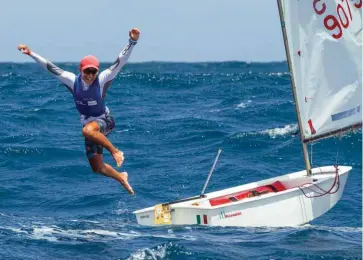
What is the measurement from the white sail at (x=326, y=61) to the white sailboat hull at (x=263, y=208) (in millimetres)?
1411

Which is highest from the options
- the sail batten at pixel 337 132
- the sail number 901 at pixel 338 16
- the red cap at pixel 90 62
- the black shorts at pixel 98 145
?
the sail number 901 at pixel 338 16

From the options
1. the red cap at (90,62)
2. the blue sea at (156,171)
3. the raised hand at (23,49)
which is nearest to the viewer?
the raised hand at (23,49)

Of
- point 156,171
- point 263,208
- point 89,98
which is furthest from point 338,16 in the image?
point 156,171

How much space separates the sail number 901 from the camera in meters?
21.1

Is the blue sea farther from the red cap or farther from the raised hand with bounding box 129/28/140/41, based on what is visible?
the raised hand with bounding box 129/28/140/41

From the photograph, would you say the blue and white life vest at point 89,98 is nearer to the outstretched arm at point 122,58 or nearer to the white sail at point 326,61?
the outstretched arm at point 122,58

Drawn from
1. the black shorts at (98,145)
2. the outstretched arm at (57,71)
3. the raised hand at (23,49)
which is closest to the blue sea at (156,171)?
the black shorts at (98,145)

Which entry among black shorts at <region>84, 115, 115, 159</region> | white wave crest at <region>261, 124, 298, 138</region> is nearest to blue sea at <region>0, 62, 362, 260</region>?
white wave crest at <region>261, 124, 298, 138</region>

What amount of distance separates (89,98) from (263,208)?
592cm

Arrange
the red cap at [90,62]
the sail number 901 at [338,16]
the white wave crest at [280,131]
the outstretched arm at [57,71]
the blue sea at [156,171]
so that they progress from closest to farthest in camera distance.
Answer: the red cap at [90,62]
the outstretched arm at [57,71]
the blue sea at [156,171]
the sail number 901 at [338,16]
the white wave crest at [280,131]

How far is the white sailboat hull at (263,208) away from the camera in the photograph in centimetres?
2077

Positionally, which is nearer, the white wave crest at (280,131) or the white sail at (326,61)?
the white sail at (326,61)

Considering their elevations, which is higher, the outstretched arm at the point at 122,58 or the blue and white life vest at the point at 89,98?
the outstretched arm at the point at 122,58

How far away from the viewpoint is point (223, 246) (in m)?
18.6
